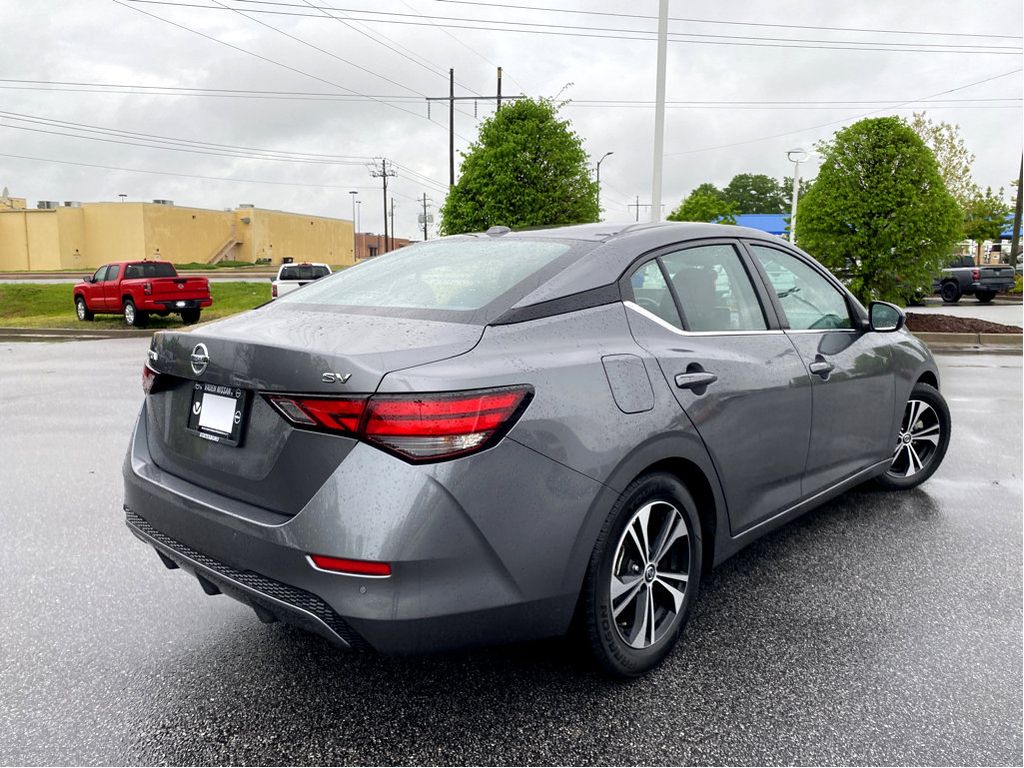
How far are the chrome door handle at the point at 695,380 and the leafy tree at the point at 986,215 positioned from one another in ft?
141

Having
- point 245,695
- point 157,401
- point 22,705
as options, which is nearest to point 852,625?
point 245,695

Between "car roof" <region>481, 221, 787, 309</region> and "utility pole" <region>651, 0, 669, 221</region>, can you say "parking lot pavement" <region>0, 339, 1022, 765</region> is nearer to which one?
"car roof" <region>481, 221, 787, 309</region>

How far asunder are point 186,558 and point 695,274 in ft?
7.10

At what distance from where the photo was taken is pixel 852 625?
3.22 m

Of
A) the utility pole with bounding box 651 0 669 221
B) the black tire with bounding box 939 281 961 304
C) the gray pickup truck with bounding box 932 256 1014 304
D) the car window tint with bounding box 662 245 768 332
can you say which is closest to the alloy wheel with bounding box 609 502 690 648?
the car window tint with bounding box 662 245 768 332

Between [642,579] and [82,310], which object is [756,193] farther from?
[642,579]

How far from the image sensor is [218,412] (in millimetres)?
2521

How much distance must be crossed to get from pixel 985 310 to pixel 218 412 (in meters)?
26.2

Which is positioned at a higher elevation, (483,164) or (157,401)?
(483,164)

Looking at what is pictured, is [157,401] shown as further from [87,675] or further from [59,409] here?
[59,409]

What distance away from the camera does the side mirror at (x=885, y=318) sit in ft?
13.6

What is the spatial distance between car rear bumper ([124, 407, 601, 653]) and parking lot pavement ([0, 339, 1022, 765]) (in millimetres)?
397

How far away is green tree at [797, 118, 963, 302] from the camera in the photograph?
15242 mm

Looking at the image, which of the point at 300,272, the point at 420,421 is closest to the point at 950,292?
the point at 300,272
